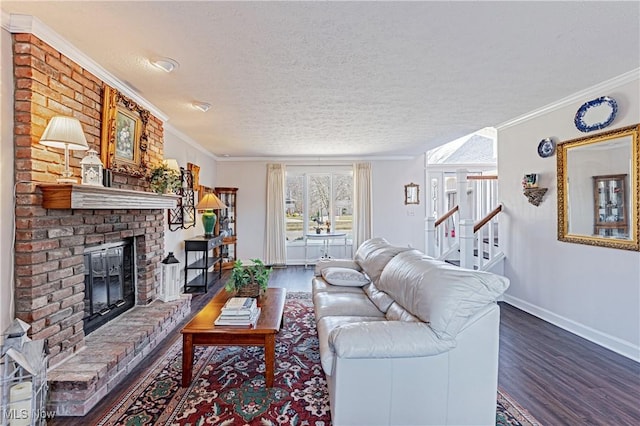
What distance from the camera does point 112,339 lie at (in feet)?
8.74

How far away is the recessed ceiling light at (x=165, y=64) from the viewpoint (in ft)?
8.27

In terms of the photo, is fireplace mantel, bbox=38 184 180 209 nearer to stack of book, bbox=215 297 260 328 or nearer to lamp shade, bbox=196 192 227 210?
stack of book, bbox=215 297 260 328

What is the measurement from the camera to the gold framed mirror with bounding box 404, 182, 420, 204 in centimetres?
722

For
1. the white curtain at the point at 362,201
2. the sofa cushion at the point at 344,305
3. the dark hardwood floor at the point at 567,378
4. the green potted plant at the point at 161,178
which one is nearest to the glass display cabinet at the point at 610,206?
the dark hardwood floor at the point at 567,378

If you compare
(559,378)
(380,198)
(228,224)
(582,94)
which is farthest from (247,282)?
(380,198)

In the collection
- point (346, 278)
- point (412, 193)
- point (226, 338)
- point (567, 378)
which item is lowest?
point (567, 378)

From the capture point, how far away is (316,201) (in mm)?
7488

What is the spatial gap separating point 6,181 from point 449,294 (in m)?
2.66

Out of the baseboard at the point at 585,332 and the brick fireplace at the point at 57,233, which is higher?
the brick fireplace at the point at 57,233

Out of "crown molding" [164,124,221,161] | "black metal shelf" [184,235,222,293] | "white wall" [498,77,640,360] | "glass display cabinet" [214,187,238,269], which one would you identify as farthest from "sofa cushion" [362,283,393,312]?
"glass display cabinet" [214,187,238,269]

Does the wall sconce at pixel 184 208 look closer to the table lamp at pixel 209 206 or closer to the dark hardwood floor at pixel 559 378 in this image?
the table lamp at pixel 209 206

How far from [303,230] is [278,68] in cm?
506

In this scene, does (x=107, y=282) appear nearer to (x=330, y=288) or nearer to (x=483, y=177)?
(x=330, y=288)

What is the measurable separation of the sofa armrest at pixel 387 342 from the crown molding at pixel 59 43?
2.57 m
